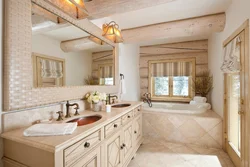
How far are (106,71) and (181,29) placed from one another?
1813 mm

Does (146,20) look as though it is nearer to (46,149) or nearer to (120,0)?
(120,0)

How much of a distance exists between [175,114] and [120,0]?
7.87 feet

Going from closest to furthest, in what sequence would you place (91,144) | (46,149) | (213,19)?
(46,149) → (91,144) → (213,19)

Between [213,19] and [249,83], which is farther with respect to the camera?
[213,19]

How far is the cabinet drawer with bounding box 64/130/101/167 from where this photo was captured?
0.88 metres

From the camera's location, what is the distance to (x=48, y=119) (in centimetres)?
→ 130

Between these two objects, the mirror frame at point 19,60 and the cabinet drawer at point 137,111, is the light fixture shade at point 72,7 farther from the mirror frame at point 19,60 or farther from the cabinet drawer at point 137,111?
the cabinet drawer at point 137,111

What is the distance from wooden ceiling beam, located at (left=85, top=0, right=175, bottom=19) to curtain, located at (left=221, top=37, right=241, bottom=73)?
123cm

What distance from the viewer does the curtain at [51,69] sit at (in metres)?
1.33

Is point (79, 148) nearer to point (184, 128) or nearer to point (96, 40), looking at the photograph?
point (96, 40)

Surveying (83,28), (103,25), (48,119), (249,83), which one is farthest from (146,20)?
(48,119)

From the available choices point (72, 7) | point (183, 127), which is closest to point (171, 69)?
point (183, 127)

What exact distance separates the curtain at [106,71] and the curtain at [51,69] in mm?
852

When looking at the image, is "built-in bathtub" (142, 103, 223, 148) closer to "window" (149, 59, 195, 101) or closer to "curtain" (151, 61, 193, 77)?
"window" (149, 59, 195, 101)
